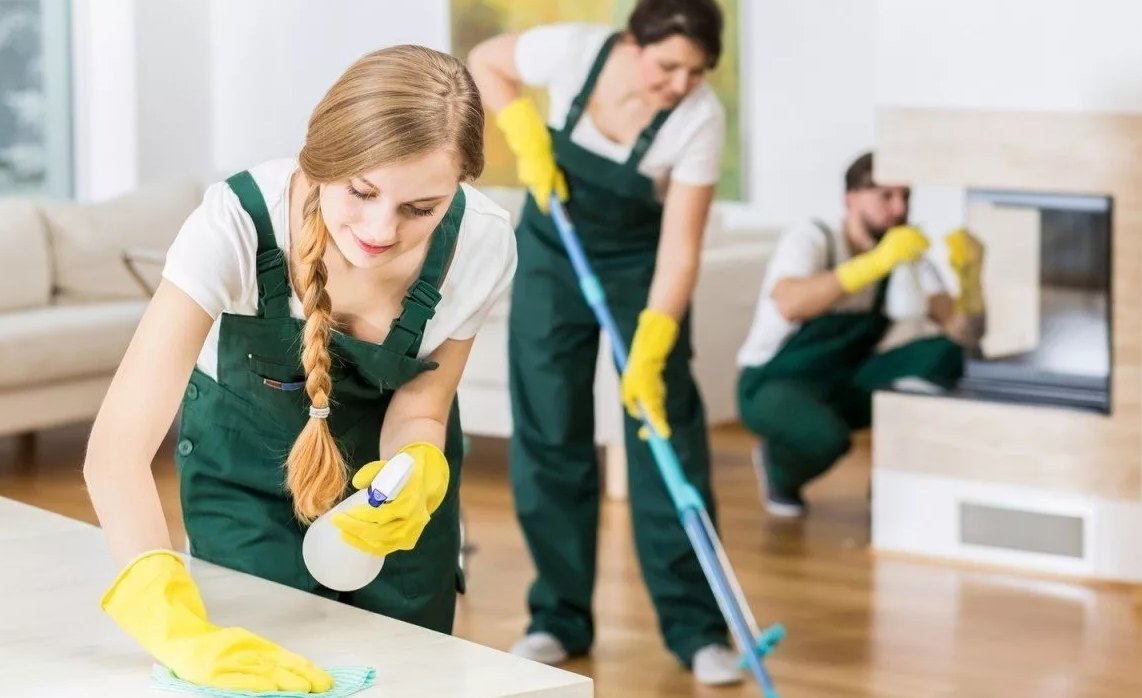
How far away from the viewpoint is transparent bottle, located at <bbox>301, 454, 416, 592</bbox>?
1.65 metres

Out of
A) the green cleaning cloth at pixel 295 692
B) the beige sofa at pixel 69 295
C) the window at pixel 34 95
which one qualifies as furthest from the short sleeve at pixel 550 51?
the window at pixel 34 95

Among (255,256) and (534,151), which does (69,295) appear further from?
(255,256)

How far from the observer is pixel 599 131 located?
3350mm

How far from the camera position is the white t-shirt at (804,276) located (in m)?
4.56

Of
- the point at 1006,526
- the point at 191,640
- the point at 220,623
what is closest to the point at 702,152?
the point at 1006,526

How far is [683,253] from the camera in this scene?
10.6ft

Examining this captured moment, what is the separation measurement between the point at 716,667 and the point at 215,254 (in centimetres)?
181

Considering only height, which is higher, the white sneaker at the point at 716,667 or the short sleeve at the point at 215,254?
the short sleeve at the point at 215,254

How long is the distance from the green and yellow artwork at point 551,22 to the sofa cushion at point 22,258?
1.68 m

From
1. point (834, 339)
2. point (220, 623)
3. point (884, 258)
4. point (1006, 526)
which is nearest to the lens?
point (220, 623)

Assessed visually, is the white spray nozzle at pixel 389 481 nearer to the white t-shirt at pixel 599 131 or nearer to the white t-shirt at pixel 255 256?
the white t-shirt at pixel 255 256

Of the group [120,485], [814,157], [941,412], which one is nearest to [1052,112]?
[941,412]

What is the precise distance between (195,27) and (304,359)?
5.60m

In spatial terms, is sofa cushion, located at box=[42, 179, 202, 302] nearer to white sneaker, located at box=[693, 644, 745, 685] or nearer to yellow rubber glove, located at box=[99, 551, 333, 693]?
white sneaker, located at box=[693, 644, 745, 685]
